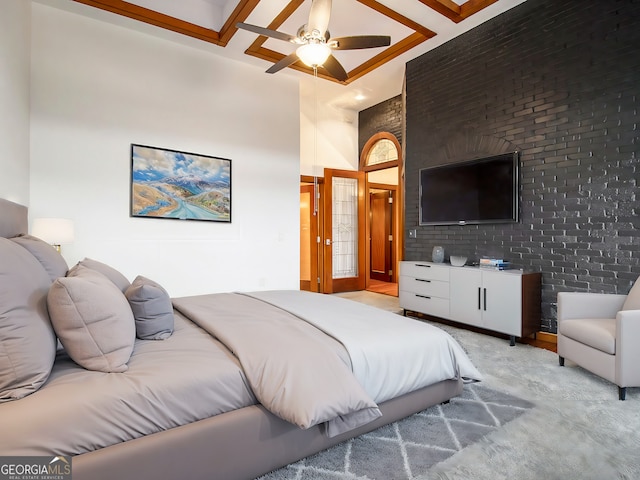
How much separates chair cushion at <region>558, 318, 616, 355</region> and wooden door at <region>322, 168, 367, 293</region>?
155 inches

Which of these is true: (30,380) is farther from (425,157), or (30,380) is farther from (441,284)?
(425,157)

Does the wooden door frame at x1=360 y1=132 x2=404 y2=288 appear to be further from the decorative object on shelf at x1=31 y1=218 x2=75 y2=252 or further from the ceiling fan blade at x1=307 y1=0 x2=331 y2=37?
the decorative object on shelf at x1=31 y1=218 x2=75 y2=252

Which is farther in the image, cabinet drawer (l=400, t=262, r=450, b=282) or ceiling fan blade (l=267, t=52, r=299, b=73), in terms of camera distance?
cabinet drawer (l=400, t=262, r=450, b=282)

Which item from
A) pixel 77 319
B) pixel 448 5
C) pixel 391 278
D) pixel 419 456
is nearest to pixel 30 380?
pixel 77 319

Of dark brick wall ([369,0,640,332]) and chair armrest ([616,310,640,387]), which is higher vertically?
dark brick wall ([369,0,640,332])

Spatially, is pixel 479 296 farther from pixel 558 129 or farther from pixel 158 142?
pixel 158 142

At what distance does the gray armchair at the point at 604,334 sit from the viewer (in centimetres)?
212

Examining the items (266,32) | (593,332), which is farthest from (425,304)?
(266,32)

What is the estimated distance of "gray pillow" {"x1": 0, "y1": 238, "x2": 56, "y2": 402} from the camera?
3.65 ft

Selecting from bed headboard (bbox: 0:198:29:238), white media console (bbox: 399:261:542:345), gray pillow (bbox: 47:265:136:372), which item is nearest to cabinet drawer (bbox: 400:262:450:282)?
white media console (bbox: 399:261:542:345)

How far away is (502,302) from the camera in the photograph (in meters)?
3.32

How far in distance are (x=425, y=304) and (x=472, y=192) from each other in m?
1.42

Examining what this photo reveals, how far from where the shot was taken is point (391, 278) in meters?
7.76

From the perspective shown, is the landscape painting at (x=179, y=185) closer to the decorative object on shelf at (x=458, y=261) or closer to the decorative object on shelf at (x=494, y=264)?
the decorative object on shelf at (x=458, y=261)
